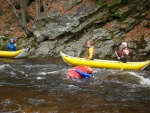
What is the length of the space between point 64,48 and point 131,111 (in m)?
9.81

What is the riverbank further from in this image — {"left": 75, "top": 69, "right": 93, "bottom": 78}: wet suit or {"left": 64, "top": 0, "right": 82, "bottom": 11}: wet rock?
{"left": 75, "top": 69, "right": 93, "bottom": 78}: wet suit

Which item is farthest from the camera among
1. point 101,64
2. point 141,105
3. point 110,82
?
point 101,64

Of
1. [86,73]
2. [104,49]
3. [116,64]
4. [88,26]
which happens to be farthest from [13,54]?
[86,73]

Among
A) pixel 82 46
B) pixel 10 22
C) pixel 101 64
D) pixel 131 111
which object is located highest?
pixel 10 22

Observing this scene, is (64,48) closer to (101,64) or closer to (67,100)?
(101,64)

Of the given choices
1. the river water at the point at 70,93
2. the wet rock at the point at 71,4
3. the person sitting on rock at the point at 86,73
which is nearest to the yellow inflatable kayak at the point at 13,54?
the wet rock at the point at 71,4

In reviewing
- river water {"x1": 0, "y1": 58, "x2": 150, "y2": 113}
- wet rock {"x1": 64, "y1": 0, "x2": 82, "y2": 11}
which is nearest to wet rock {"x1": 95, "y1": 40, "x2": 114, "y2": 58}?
wet rock {"x1": 64, "y1": 0, "x2": 82, "y2": 11}

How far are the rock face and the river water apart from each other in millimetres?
5377

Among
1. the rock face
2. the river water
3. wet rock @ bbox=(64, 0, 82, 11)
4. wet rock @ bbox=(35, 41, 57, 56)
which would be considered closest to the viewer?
the river water

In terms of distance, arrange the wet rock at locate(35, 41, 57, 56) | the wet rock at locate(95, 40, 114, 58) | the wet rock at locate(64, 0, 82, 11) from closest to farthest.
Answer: the wet rock at locate(95, 40, 114, 58), the wet rock at locate(35, 41, 57, 56), the wet rock at locate(64, 0, 82, 11)

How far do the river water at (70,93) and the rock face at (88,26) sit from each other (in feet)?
17.6

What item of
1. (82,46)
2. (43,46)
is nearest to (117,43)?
(82,46)

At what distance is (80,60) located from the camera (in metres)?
11.6

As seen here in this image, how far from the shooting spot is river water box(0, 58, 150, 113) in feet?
19.1
